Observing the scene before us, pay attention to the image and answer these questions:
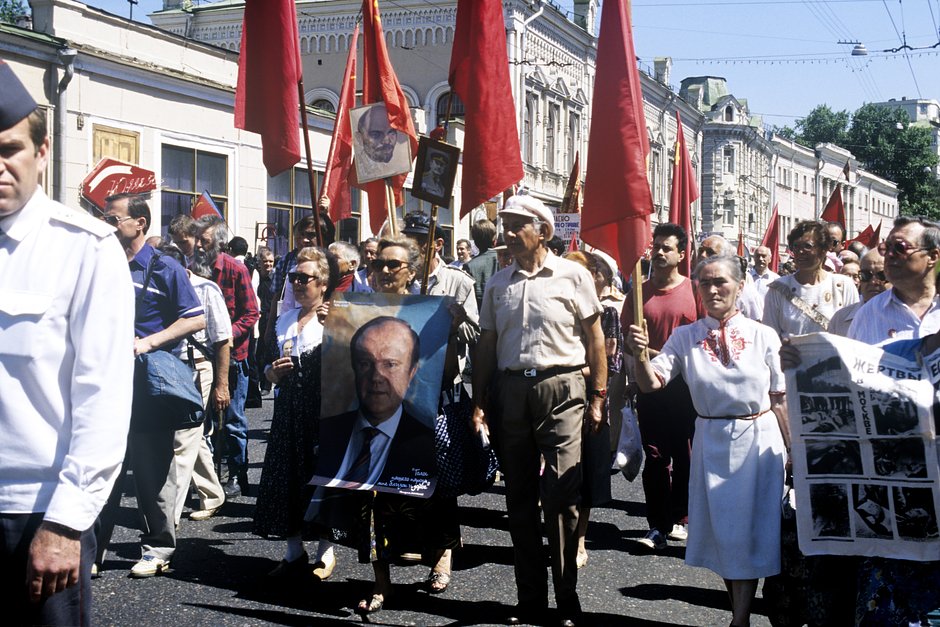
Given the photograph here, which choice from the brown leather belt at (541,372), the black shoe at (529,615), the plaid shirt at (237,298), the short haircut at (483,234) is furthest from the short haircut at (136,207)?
the short haircut at (483,234)

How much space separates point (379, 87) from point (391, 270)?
2.52m

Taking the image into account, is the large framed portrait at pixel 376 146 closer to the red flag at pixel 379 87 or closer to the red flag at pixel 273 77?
the red flag at pixel 379 87

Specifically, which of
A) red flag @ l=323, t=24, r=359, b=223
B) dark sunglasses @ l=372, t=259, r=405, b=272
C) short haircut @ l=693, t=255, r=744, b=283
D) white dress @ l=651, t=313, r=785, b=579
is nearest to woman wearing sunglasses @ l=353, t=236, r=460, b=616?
dark sunglasses @ l=372, t=259, r=405, b=272

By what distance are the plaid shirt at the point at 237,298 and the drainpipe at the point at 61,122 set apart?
10455 mm

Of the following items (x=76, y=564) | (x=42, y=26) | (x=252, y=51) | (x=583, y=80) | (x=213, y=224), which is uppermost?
(x=583, y=80)

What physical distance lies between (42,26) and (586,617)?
16.7m

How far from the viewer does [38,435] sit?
2.63 meters

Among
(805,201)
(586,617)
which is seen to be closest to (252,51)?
(586,617)

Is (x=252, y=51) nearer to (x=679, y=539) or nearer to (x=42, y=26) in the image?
(x=679, y=539)

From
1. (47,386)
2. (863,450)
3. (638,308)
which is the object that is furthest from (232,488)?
(47,386)

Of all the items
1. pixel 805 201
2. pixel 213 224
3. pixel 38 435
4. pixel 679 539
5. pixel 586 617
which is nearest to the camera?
pixel 38 435

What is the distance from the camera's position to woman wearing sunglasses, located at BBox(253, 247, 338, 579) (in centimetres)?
598

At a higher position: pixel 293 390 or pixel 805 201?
pixel 805 201

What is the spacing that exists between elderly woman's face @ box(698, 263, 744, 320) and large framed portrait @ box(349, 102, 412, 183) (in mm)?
2777
